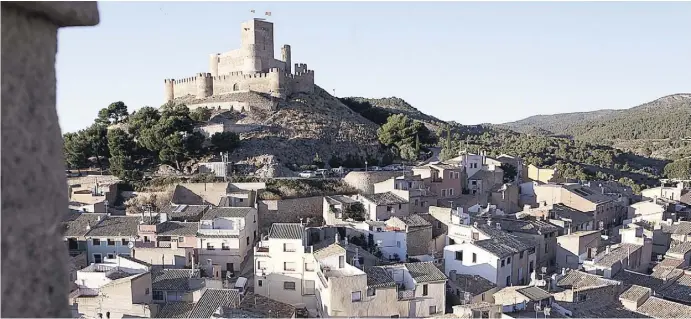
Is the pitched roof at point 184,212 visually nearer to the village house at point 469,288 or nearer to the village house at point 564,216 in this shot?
the village house at point 469,288

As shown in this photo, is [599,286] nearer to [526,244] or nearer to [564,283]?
[564,283]

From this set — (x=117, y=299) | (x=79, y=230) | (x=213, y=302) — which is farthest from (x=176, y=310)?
(x=79, y=230)

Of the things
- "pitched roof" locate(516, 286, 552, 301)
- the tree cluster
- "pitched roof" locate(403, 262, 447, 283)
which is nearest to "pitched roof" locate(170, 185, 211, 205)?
the tree cluster

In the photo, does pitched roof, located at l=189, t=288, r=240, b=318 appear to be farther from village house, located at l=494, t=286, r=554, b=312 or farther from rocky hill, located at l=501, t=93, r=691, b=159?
rocky hill, located at l=501, t=93, r=691, b=159

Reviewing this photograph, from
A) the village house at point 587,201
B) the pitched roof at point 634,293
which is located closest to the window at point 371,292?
the pitched roof at point 634,293

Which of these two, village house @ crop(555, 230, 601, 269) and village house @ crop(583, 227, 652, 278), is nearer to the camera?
village house @ crop(583, 227, 652, 278)

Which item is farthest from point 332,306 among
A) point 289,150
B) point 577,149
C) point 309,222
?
point 577,149
